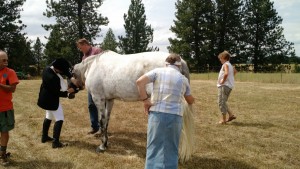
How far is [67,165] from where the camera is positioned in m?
6.09

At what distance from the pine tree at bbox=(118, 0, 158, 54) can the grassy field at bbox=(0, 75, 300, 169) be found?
3453 centimetres

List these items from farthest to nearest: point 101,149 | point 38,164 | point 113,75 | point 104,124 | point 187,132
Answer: point 104,124 → point 101,149 → point 113,75 → point 38,164 → point 187,132

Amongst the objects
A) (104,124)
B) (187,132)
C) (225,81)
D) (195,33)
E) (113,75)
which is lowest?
(104,124)

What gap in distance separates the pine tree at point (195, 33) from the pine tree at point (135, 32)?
4177mm

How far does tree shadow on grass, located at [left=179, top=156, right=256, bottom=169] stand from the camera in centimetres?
594

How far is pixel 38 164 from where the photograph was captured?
20.1 ft

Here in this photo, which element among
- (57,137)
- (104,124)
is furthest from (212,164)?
(57,137)

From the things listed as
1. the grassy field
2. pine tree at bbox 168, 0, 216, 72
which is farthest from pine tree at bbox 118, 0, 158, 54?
the grassy field

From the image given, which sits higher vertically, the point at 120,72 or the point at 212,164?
the point at 120,72

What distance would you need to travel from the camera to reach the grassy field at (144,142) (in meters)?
6.21

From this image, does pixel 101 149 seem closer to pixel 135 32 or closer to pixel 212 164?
pixel 212 164

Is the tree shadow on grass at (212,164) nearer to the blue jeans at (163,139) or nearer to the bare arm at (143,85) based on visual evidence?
the blue jeans at (163,139)

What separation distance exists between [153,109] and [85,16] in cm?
3729

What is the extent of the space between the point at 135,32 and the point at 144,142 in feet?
130
